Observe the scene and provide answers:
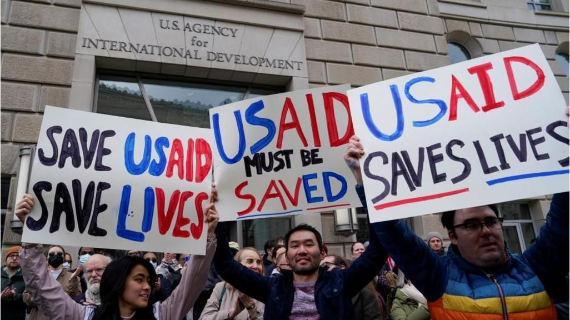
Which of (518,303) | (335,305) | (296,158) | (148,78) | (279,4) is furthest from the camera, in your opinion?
(279,4)

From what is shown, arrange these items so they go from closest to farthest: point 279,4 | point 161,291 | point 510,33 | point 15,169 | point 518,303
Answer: point 518,303 < point 161,291 < point 15,169 < point 279,4 < point 510,33

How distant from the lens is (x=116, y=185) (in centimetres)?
296

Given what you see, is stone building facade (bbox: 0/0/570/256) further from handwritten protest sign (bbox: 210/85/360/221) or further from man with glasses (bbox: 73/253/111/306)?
handwritten protest sign (bbox: 210/85/360/221)

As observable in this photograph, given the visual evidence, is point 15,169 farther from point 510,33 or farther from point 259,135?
point 510,33

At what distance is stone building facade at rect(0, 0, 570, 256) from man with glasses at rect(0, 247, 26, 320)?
147 centimetres

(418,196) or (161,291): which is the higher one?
(418,196)

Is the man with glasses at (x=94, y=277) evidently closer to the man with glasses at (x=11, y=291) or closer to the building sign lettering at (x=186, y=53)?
the man with glasses at (x=11, y=291)

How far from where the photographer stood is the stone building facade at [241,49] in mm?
6672

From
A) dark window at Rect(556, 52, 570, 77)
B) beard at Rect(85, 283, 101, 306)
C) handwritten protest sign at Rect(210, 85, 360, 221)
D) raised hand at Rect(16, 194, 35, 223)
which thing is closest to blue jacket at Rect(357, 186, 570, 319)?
handwritten protest sign at Rect(210, 85, 360, 221)

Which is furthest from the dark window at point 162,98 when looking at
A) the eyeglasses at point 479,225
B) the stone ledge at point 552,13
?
the stone ledge at point 552,13

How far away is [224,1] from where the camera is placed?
8070 millimetres

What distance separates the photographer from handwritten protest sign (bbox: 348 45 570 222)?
214cm

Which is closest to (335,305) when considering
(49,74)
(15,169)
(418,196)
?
(418,196)

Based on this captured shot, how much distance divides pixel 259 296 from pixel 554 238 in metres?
1.83
